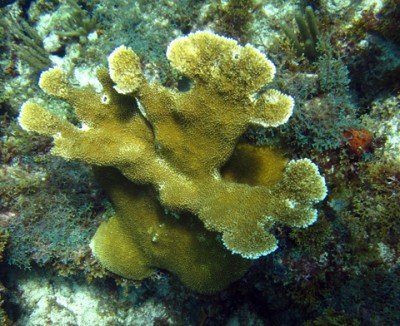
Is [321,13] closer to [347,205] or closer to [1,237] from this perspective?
[347,205]

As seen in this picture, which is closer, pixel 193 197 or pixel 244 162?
pixel 193 197

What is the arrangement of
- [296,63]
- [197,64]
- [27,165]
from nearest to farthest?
[197,64], [296,63], [27,165]

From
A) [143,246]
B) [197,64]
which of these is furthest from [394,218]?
[143,246]

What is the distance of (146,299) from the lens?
5.32 m

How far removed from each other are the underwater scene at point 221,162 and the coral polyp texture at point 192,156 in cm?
2

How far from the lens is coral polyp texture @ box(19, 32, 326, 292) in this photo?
9.07 feet

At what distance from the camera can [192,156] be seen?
3.09 metres

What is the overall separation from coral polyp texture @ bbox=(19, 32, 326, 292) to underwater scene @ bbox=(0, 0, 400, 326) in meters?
0.02

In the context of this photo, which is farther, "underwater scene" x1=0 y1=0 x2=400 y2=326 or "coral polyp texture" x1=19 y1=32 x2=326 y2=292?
"underwater scene" x1=0 y1=0 x2=400 y2=326

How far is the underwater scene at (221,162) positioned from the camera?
290cm

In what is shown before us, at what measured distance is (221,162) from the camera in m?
3.14

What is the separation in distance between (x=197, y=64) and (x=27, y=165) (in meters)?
3.60

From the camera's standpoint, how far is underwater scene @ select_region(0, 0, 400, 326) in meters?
2.90

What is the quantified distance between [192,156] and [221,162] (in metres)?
0.32
